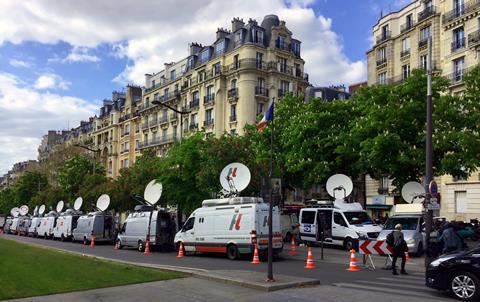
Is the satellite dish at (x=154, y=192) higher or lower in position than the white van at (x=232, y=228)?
higher

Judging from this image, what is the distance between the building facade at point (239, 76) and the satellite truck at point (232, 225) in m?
27.2

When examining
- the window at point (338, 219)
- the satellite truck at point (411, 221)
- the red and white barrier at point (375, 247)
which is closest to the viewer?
the red and white barrier at point (375, 247)

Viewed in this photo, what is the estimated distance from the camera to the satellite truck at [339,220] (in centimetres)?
2639

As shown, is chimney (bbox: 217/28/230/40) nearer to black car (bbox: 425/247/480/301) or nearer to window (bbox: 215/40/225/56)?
window (bbox: 215/40/225/56)

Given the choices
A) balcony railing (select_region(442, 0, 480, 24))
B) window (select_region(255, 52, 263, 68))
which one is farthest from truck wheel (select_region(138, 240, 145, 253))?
balcony railing (select_region(442, 0, 480, 24))

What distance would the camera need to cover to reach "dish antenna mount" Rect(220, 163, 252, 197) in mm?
23938

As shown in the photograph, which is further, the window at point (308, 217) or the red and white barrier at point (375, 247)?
the window at point (308, 217)

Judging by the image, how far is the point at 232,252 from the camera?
74.1ft

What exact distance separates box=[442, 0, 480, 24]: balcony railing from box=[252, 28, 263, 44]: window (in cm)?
2061

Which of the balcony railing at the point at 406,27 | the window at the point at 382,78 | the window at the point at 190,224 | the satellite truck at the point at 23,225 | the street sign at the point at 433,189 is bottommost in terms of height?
the satellite truck at the point at 23,225

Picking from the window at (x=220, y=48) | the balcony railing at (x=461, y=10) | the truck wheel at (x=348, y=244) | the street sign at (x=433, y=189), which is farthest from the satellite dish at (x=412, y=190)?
the window at (x=220, y=48)

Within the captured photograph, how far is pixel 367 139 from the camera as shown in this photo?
26984 mm

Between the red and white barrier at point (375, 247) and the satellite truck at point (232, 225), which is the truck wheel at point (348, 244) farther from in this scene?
the red and white barrier at point (375, 247)

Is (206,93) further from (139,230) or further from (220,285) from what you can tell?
(220,285)
